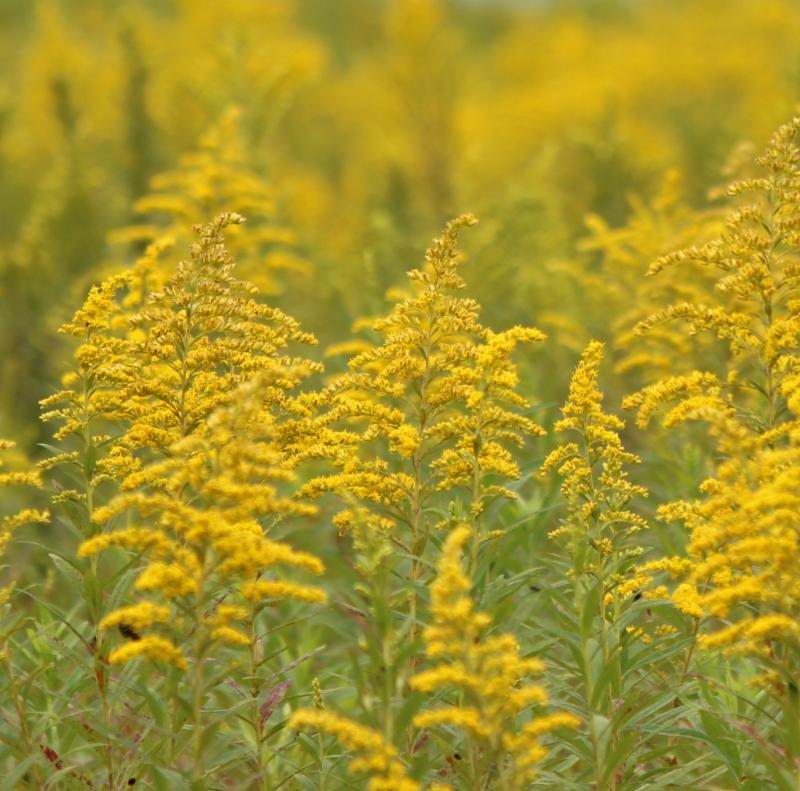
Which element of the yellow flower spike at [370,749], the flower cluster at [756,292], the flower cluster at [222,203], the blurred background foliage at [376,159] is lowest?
the yellow flower spike at [370,749]

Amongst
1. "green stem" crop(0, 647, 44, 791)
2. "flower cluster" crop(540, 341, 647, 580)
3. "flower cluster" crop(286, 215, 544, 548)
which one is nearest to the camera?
"green stem" crop(0, 647, 44, 791)

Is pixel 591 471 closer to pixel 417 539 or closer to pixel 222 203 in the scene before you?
pixel 417 539

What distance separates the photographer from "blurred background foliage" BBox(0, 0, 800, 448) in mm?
9086

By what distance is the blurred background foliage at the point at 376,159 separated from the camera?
909 cm

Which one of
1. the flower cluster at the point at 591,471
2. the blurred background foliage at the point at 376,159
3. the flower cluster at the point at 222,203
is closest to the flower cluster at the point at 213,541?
the flower cluster at the point at 591,471

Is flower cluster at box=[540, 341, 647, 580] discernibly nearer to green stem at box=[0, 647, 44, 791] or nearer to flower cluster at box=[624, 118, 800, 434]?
flower cluster at box=[624, 118, 800, 434]

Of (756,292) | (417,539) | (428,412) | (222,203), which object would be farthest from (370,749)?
(222,203)

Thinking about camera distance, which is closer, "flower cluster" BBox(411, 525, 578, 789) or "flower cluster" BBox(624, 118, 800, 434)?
"flower cluster" BBox(411, 525, 578, 789)

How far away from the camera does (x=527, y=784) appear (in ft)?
13.4

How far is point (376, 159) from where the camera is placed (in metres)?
18.1

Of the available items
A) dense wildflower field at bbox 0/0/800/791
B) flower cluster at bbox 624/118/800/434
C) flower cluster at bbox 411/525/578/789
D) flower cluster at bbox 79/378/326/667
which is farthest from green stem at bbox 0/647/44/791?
flower cluster at bbox 624/118/800/434

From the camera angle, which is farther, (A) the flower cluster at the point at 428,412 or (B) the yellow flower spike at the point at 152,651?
(A) the flower cluster at the point at 428,412

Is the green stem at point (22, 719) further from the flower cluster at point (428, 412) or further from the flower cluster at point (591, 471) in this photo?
the flower cluster at point (591, 471)

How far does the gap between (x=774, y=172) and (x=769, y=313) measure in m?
0.60
